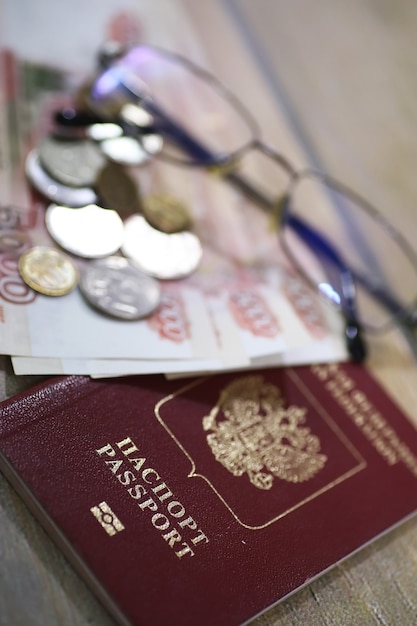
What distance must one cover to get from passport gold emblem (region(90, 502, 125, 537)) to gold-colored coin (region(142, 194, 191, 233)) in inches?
12.1

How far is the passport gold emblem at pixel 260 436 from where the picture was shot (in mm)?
535

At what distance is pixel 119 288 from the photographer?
59cm

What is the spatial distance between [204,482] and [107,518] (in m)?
0.08

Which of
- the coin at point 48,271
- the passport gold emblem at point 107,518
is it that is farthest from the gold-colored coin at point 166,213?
the passport gold emblem at point 107,518

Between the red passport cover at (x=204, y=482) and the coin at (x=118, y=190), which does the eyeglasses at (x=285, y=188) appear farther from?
the red passport cover at (x=204, y=482)

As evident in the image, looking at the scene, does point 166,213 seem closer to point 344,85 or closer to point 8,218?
point 8,218

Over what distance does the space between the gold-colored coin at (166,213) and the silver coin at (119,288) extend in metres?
0.07

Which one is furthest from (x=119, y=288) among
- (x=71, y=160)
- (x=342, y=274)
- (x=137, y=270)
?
(x=342, y=274)

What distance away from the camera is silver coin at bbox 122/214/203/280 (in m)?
0.64

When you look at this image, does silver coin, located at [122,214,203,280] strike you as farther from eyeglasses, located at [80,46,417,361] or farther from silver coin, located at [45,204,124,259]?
eyeglasses, located at [80,46,417,361]

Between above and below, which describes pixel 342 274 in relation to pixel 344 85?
below

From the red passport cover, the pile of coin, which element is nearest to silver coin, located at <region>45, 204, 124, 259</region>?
the pile of coin

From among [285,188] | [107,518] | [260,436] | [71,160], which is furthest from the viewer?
[285,188]

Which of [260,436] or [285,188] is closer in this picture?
[260,436]
